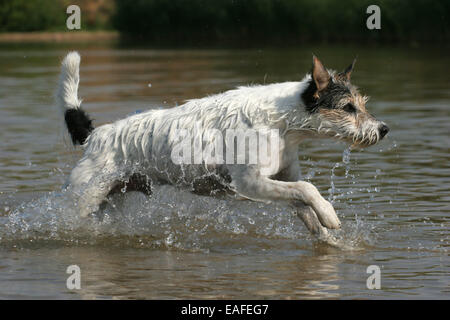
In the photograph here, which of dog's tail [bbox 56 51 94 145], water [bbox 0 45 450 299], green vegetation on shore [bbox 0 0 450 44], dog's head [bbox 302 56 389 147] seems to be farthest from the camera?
green vegetation on shore [bbox 0 0 450 44]

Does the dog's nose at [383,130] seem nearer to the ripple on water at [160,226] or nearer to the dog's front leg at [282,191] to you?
the dog's front leg at [282,191]

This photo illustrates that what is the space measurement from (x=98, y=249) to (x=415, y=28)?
110 feet

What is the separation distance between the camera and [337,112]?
7.77 m

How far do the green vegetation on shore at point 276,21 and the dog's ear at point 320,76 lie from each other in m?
31.5

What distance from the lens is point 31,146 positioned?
13.9 m

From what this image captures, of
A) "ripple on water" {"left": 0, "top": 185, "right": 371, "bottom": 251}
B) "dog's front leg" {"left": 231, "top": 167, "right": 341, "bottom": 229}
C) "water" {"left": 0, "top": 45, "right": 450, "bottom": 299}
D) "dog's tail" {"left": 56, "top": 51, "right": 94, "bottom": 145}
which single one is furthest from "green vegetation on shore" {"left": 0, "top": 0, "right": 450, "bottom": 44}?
"dog's front leg" {"left": 231, "top": 167, "right": 341, "bottom": 229}

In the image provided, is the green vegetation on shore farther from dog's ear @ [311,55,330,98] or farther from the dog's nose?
dog's ear @ [311,55,330,98]

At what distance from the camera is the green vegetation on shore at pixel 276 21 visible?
38.8 meters

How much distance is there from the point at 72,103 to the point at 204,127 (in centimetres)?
145

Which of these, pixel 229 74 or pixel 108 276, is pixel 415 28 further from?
pixel 108 276

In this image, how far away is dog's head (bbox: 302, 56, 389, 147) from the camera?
25.4ft

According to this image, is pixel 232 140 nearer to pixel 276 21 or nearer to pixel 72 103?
pixel 72 103

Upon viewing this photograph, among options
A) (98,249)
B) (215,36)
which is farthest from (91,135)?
(215,36)

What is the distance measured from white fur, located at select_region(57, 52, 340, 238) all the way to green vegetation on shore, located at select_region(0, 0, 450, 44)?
31.4m
